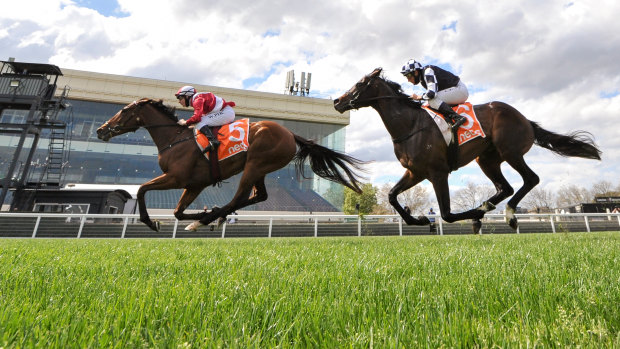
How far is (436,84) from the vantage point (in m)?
Answer: 6.14

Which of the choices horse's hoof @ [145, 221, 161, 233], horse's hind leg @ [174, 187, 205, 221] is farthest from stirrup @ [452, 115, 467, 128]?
horse's hoof @ [145, 221, 161, 233]

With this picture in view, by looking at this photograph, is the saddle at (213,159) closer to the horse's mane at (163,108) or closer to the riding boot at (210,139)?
the riding boot at (210,139)

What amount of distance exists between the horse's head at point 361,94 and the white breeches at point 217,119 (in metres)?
2.28

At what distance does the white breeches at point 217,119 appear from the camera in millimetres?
6417

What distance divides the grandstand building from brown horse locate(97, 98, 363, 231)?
3878cm

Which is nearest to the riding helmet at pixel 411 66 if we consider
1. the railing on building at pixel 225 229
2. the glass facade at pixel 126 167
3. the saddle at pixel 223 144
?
the saddle at pixel 223 144

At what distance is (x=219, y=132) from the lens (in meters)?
6.29

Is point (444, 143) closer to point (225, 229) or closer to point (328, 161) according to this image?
point (328, 161)

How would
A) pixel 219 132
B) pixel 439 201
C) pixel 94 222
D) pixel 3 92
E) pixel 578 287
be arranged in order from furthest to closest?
pixel 3 92
pixel 94 222
pixel 219 132
pixel 439 201
pixel 578 287

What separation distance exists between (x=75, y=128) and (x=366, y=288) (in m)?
62.1

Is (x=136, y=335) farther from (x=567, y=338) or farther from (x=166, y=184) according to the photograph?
(x=166, y=184)

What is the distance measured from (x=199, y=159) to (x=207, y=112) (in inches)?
41.2

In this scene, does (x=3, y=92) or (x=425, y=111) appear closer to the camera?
(x=425, y=111)

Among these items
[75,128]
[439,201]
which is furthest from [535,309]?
[75,128]
